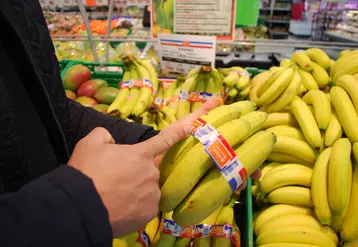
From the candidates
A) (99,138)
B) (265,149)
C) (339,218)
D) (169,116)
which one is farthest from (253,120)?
(169,116)

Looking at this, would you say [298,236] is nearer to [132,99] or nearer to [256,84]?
[256,84]

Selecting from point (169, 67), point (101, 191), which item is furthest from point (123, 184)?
point (169, 67)

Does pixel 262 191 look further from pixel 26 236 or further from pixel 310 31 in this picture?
pixel 310 31

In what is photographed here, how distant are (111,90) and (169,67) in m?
0.43

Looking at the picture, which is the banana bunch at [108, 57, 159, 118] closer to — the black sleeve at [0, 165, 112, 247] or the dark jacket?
the dark jacket

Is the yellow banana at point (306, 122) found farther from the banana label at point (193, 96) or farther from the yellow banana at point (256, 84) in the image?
the banana label at point (193, 96)

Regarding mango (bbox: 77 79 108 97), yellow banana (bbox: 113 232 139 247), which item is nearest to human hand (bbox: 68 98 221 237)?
yellow banana (bbox: 113 232 139 247)

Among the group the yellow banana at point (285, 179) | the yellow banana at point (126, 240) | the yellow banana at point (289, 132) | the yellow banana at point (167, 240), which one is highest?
the yellow banana at point (289, 132)

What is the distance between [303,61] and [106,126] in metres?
1.16

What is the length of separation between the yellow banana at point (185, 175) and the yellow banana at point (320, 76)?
3.43ft

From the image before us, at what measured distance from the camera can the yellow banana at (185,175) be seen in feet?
2.38

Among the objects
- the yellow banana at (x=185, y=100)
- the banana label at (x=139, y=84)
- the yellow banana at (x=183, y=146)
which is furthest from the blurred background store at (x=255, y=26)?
the yellow banana at (x=183, y=146)

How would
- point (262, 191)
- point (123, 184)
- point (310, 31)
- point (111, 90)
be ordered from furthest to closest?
point (310, 31)
point (111, 90)
point (262, 191)
point (123, 184)

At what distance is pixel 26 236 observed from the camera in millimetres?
457
